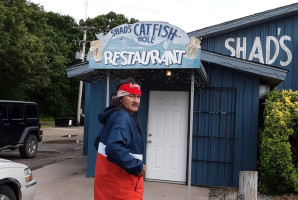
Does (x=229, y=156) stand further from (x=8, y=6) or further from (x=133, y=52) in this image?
(x=8, y=6)

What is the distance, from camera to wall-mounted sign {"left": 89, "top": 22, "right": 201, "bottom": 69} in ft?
17.9

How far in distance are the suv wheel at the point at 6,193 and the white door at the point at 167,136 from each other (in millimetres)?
3843

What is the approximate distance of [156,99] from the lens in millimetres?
8039

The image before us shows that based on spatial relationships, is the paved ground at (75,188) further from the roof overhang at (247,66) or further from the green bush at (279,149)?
the roof overhang at (247,66)

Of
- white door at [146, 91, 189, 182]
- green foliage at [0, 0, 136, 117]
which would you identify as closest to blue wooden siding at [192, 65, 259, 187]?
white door at [146, 91, 189, 182]

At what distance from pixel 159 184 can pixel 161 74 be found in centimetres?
264

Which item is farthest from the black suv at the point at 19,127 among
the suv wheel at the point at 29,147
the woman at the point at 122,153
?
the woman at the point at 122,153

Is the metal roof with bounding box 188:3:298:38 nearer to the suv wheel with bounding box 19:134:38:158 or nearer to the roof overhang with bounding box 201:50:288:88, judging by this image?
the roof overhang with bounding box 201:50:288:88

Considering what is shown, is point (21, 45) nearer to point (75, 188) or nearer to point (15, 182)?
point (75, 188)

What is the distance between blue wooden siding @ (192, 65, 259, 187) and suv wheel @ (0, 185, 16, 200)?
171 inches

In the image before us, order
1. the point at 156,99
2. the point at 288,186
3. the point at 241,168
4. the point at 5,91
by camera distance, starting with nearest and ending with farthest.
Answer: the point at 288,186
the point at 241,168
the point at 156,99
the point at 5,91

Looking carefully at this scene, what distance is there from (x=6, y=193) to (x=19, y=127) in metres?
6.61

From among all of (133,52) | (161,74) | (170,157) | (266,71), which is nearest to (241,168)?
(170,157)

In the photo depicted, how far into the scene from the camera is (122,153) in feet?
8.81
